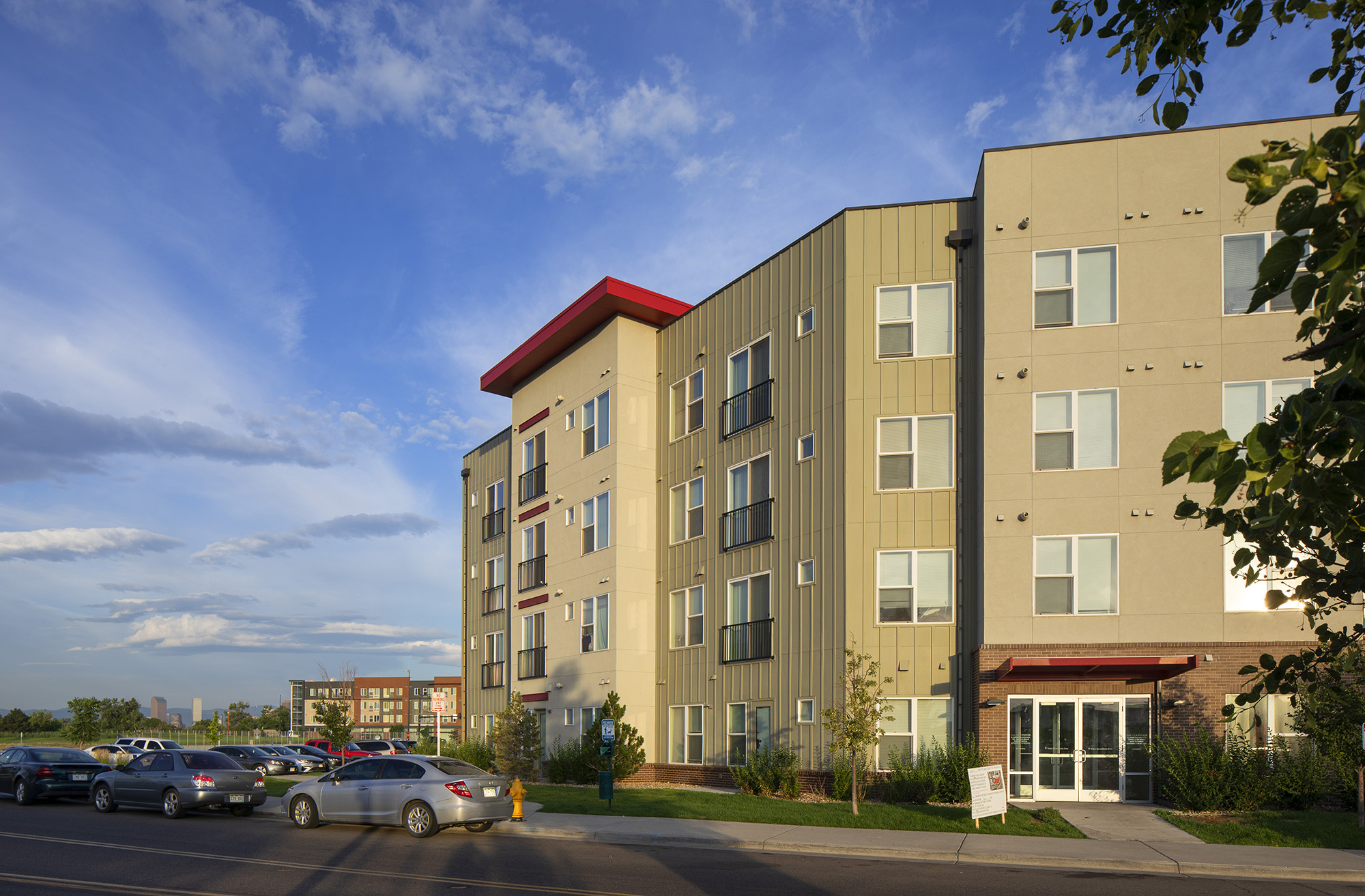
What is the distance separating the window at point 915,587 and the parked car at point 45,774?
1844 cm

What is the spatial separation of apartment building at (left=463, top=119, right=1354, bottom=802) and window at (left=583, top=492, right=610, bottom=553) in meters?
1.41

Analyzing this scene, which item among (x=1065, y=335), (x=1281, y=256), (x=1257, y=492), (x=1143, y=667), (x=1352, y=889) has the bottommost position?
(x=1352, y=889)

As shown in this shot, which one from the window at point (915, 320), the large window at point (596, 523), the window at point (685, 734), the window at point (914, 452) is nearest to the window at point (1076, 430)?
the window at point (914, 452)

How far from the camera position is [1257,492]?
3031mm

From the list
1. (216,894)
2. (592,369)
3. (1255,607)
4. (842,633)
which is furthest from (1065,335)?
(216,894)

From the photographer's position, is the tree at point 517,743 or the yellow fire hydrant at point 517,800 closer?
the yellow fire hydrant at point 517,800

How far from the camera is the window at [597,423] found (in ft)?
108

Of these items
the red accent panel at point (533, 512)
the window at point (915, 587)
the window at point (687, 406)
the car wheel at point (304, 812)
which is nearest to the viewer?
the car wheel at point (304, 812)

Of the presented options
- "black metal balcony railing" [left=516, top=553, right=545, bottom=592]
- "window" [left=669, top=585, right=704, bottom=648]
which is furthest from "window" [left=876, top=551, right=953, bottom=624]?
"black metal balcony railing" [left=516, top=553, right=545, bottom=592]

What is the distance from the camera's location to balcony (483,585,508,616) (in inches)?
1604

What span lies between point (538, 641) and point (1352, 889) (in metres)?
27.1

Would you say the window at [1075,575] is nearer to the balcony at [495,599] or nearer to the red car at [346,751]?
the balcony at [495,599]

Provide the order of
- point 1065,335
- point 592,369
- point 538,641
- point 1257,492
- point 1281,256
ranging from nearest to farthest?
point 1281,256 < point 1257,492 < point 1065,335 < point 592,369 < point 538,641

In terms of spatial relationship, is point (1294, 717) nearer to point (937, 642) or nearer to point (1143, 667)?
point (1143, 667)
